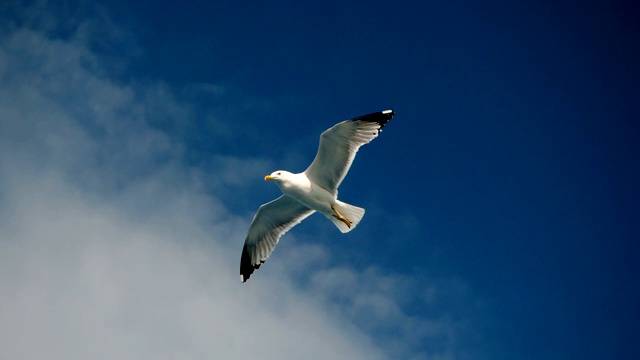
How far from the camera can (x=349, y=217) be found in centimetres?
1125

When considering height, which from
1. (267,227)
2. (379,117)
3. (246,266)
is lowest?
(246,266)

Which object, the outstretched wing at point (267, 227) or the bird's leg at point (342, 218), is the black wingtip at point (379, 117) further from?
the outstretched wing at point (267, 227)

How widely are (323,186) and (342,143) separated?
1022mm

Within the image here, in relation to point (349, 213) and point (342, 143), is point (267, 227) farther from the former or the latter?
point (342, 143)

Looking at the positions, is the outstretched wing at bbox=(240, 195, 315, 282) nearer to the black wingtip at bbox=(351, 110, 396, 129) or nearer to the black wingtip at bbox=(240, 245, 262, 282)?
the black wingtip at bbox=(240, 245, 262, 282)

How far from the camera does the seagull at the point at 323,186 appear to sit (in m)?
10.7

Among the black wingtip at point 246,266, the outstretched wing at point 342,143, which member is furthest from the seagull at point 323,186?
the black wingtip at point 246,266

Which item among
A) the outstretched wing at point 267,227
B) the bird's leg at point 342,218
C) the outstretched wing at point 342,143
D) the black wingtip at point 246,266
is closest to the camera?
the outstretched wing at point 342,143

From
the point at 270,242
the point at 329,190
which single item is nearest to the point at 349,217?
the point at 329,190

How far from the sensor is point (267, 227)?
40.9 ft

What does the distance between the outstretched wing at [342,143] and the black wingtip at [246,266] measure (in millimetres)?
2674

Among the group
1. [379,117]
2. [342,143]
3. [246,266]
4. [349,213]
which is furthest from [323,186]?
[246,266]

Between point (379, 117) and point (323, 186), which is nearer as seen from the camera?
point (379, 117)

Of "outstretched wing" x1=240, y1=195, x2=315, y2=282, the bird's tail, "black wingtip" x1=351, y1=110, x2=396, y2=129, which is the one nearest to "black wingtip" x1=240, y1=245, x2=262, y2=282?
"outstretched wing" x1=240, y1=195, x2=315, y2=282
